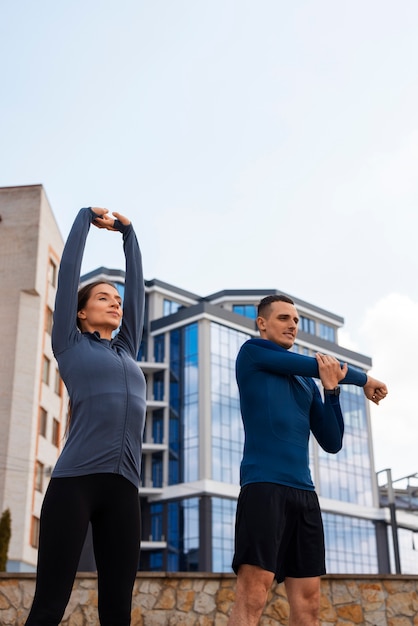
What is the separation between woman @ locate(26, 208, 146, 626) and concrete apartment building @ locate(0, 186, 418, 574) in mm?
34314

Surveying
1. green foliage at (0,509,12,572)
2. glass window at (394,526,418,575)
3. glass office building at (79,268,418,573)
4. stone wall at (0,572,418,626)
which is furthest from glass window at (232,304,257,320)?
stone wall at (0,572,418,626)

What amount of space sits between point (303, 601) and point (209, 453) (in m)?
53.8

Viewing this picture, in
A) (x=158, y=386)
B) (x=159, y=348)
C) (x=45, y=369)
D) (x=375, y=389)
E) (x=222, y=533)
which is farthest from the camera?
(x=159, y=348)

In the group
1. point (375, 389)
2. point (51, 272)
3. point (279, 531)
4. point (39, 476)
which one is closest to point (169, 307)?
point (51, 272)

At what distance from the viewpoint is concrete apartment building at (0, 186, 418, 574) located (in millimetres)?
38156

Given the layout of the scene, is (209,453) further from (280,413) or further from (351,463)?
(280,413)

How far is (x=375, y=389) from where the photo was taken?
3.83 meters

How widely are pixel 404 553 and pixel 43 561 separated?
73.4m

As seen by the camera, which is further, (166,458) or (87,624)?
(166,458)

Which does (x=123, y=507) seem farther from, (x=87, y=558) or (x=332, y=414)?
(x=87, y=558)

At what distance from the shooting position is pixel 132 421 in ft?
10.8

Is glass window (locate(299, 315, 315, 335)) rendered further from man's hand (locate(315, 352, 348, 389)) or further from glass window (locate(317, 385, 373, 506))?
man's hand (locate(315, 352, 348, 389))

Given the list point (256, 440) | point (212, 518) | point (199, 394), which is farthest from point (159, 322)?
point (256, 440)

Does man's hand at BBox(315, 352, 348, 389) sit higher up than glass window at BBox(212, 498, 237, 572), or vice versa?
glass window at BBox(212, 498, 237, 572)
